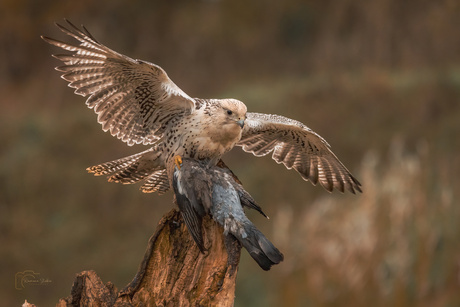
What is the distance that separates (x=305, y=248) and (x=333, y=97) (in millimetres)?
2586

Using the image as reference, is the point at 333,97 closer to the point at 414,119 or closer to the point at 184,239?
the point at 414,119

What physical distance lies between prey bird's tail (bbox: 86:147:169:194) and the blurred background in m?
2.30

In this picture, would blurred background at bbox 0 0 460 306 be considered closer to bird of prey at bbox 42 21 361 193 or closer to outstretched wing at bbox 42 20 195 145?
bird of prey at bbox 42 21 361 193

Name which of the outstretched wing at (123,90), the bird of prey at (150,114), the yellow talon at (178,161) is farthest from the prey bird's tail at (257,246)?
the outstretched wing at (123,90)

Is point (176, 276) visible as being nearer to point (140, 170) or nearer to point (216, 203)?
point (216, 203)

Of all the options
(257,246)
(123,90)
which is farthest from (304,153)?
(257,246)

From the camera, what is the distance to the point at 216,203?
12.5ft

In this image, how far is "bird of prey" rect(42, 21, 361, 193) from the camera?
14.0 ft

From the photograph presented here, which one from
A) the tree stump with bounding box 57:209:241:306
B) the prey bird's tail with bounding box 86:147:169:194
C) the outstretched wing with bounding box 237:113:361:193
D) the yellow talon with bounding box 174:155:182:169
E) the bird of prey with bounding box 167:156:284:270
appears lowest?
the tree stump with bounding box 57:209:241:306

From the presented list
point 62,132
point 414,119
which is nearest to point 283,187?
point 414,119

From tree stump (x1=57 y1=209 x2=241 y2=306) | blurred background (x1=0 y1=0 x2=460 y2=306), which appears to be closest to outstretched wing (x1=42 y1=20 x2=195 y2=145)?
tree stump (x1=57 y1=209 x2=241 y2=306)

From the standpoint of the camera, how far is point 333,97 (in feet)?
28.6

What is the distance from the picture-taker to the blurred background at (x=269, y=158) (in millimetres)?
6789

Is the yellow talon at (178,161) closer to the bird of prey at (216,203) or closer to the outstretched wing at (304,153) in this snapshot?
the bird of prey at (216,203)
